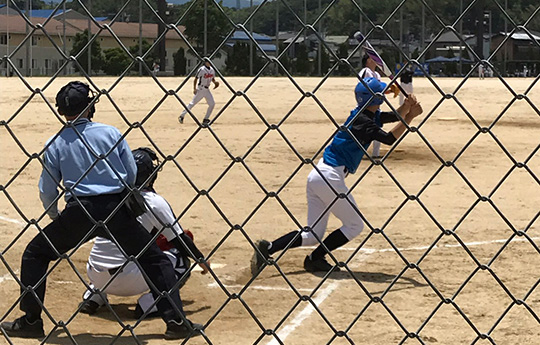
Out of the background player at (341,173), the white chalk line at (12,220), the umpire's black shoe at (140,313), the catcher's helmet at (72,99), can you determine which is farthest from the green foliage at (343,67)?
the white chalk line at (12,220)

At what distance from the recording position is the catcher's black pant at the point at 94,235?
5.35 metres

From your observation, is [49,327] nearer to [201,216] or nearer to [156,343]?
[156,343]

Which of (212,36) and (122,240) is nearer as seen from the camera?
(122,240)

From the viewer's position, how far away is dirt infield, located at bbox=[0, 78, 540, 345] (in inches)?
229

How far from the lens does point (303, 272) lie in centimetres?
786

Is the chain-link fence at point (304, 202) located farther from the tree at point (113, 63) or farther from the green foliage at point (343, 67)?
the tree at point (113, 63)

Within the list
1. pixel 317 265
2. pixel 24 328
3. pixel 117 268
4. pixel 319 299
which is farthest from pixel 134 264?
pixel 317 265

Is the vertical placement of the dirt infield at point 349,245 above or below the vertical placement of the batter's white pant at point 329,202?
below

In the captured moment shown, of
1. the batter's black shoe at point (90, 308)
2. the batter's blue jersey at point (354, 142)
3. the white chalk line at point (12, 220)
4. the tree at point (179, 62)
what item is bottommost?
the tree at point (179, 62)

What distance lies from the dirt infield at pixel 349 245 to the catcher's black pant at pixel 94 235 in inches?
12.3

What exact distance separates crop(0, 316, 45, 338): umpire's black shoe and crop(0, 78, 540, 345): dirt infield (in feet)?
0.19

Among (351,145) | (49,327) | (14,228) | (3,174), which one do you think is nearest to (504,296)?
(351,145)

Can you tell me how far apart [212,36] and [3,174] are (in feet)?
21.0

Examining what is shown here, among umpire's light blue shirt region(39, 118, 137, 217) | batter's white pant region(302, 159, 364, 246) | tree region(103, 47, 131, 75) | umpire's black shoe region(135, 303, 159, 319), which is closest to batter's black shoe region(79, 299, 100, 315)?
umpire's black shoe region(135, 303, 159, 319)
